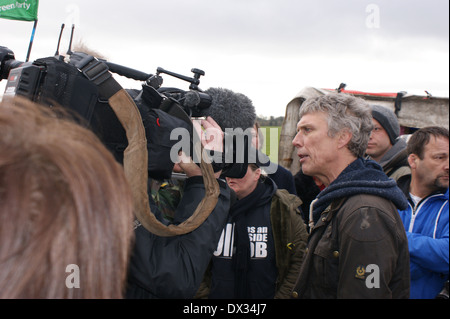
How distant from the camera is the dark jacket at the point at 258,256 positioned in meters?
2.54

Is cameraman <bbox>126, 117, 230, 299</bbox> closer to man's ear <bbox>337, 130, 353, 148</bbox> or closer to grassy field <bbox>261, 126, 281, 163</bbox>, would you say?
man's ear <bbox>337, 130, 353, 148</bbox>

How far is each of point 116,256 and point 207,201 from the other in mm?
847

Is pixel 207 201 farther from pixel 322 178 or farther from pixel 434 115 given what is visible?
pixel 434 115

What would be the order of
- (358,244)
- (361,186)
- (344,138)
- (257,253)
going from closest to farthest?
(358,244) < (361,186) < (344,138) < (257,253)

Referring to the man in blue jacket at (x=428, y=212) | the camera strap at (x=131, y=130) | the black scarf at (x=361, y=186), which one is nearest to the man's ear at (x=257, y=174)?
the black scarf at (x=361, y=186)

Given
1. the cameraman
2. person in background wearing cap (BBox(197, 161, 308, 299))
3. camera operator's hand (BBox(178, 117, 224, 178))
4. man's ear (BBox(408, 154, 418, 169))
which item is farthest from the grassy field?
the cameraman

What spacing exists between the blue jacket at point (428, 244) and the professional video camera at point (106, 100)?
1467mm

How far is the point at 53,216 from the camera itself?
571 millimetres

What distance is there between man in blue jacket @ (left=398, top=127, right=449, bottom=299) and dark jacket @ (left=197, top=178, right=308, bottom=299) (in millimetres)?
722

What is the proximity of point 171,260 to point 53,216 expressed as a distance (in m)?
0.80

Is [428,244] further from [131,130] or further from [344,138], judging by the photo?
[131,130]

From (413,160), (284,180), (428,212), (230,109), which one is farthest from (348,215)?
(284,180)

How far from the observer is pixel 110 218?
2.01ft

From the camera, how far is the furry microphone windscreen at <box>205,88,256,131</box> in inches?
73.5
